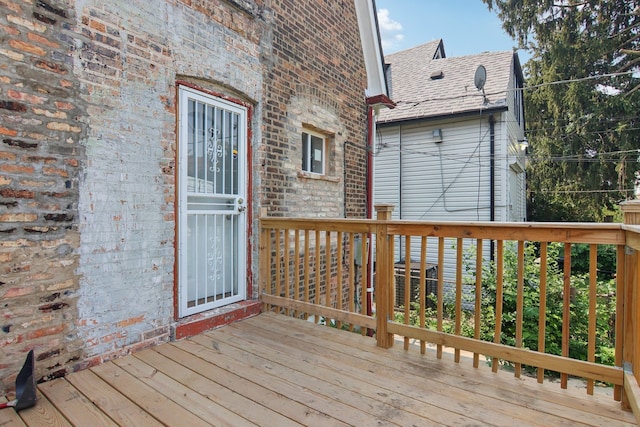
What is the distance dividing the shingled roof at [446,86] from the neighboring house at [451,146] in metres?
0.03

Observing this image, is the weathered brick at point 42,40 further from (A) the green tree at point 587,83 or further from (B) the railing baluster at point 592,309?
(A) the green tree at point 587,83

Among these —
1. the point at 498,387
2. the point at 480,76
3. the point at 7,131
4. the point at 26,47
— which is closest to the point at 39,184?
the point at 7,131

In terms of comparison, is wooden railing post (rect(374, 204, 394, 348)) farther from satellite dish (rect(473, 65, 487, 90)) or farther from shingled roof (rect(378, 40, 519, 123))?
shingled roof (rect(378, 40, 519, 123))

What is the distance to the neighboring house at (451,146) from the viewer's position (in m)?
9.09

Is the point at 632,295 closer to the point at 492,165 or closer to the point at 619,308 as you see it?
the point at 619,308

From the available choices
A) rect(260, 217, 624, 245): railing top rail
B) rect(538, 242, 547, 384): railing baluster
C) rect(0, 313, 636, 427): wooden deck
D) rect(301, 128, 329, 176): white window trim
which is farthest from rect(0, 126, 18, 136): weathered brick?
rect(538, 242, 547, 384): railing baluster

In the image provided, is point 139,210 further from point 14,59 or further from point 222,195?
point 14,59

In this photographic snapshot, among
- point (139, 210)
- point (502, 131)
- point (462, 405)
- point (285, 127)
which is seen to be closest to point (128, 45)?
point (139, 210)

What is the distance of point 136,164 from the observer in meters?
2.61

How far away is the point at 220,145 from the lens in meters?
3.38

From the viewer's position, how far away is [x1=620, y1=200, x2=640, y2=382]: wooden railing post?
1749 mm

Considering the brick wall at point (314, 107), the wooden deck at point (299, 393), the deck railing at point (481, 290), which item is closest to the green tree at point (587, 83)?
the brick wall at point (314, 107)

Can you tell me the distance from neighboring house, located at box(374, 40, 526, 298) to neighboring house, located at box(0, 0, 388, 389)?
632 centimetres

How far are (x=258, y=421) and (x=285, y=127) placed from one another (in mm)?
3124
